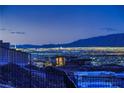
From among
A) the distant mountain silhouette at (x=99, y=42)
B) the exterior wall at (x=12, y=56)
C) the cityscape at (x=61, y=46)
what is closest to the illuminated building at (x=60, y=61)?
the cityscape at (x=61, y=46)

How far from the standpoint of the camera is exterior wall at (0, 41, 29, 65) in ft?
43.9

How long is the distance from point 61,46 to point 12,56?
1.77 feet

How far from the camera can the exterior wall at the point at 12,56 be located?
1338cm

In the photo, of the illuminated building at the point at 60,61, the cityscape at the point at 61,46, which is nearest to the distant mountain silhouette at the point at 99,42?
the cityscape at the point at 61,46

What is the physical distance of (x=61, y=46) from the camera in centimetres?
1338

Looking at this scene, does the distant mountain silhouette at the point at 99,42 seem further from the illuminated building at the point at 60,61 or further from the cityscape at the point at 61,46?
the illuminated building at the point at 60,61

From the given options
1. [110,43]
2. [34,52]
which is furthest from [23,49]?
[110,43]

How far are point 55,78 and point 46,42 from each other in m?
0.40

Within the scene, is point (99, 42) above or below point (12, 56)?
above

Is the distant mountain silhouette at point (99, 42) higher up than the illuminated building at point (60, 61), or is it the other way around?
the distant mountain silhouette at point (99, 42)

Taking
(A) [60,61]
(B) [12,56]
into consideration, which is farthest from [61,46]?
(B) [12,56]

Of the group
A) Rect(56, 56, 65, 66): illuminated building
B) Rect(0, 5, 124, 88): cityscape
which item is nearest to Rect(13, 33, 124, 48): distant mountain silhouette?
Rect(0, 5, 124, 88): cityscape

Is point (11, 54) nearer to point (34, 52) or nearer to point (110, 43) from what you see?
point (34, 52)

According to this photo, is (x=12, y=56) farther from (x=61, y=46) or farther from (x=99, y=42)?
(x=99, y=42)
